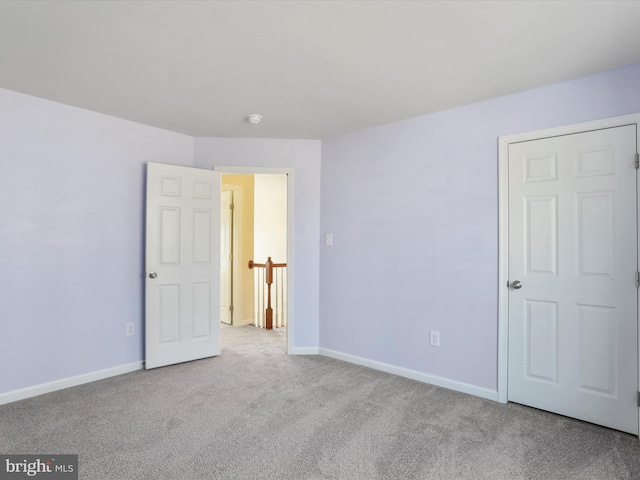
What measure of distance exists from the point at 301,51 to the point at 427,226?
1808mm

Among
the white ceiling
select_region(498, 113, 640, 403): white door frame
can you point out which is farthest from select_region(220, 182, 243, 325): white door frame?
select_region(498, 113, 640, 403): white door frame

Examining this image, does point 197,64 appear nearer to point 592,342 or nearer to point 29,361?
point 29,361

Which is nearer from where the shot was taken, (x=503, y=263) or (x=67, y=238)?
(x=503, y=263)

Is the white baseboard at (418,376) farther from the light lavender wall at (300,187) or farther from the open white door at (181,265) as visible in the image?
the open white door at (181,265)

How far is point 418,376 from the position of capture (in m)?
3.28

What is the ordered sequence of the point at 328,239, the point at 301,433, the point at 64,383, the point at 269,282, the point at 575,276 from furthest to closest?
the point at 269,282 → the point at 328,239 → the point at 64,383 → the point at 575,276 → the point at 301,433

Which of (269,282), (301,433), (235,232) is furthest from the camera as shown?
(235,232)

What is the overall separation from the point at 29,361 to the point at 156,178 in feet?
5.89

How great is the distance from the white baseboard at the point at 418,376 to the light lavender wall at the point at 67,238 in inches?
77.6

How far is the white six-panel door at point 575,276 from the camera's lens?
2.37 metres

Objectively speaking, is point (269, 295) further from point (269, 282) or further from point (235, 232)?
point (235, 232)

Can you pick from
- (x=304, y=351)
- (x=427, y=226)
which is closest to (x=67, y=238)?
(x=304, y=351)

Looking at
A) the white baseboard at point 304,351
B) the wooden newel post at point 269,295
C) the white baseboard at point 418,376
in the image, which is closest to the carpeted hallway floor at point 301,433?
the white baseboard at point 418,376

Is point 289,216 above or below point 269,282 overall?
above
